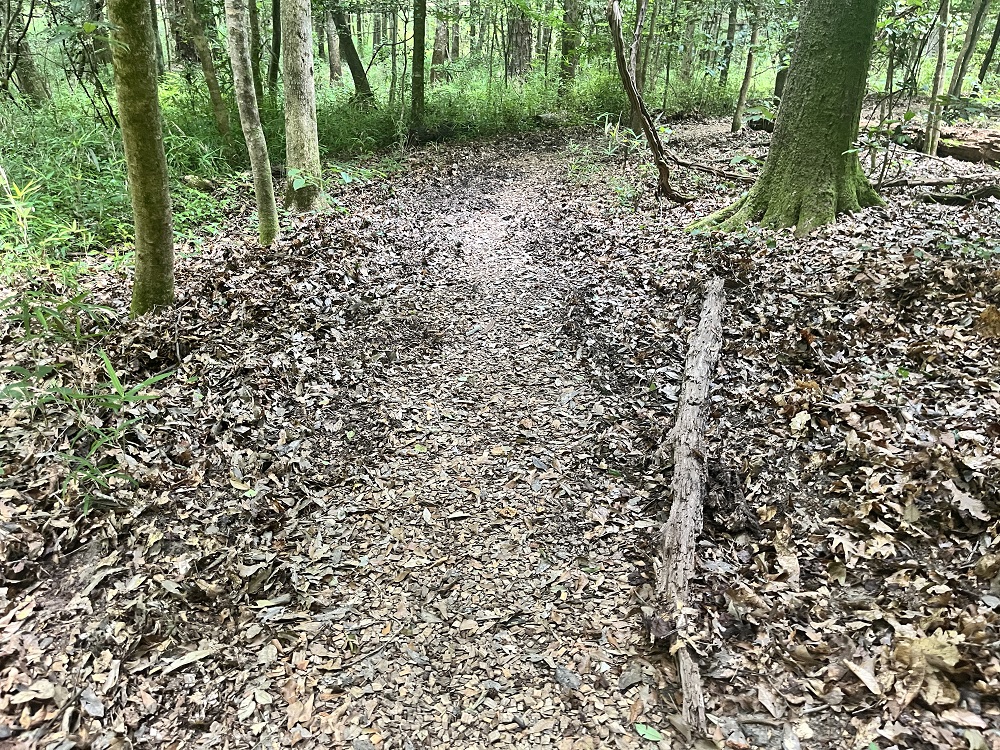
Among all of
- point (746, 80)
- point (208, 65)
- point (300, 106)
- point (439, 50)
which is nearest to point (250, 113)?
point (300, 106)

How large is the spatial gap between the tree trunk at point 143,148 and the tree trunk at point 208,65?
6.08 meters

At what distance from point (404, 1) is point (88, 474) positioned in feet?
50.0

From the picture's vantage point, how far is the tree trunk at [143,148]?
4023 millimetres

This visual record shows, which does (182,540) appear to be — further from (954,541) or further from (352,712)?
(954,541)

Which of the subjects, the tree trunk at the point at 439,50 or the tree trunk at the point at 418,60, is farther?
the tree trunk at the point at 439,50

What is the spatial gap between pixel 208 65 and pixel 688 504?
10.6 m

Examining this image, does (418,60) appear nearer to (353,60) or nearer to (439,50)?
(353,60)

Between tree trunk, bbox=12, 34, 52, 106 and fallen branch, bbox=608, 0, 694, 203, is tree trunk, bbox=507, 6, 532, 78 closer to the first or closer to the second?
fallen branch, bbox=608, 0, 694, 203

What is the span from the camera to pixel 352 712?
2736mm

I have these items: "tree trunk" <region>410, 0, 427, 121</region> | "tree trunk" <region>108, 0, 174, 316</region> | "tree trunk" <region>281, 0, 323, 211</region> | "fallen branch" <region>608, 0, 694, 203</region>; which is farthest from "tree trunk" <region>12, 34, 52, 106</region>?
"fallen branch" <region>608, 0, 694, 203</region>

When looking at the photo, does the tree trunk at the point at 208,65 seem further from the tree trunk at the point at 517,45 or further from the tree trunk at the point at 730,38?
the tree trunk at the point at 730,38

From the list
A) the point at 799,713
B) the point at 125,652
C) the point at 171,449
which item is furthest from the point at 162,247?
the point at 799,713

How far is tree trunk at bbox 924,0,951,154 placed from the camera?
8.50 m

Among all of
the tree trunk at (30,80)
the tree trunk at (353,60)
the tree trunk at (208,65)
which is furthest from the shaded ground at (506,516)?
the tree trunk at (353,60)
